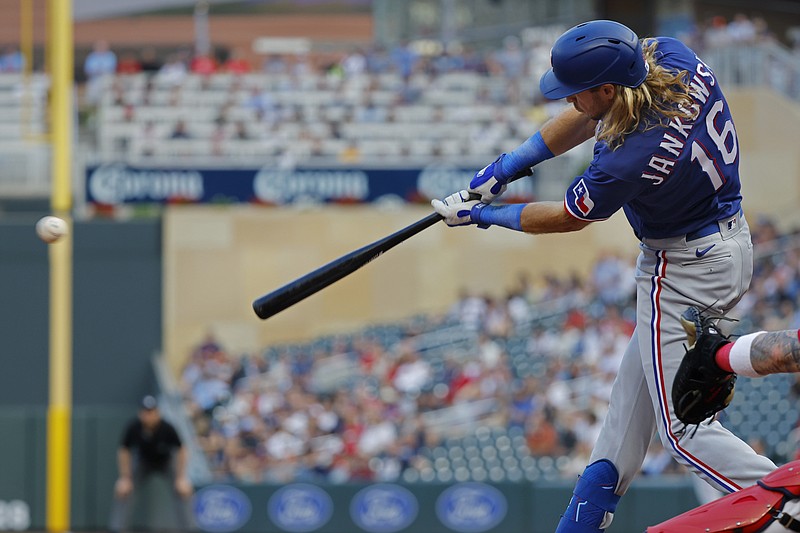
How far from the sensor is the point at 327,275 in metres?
5.29

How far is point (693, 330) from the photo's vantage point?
4.61 m

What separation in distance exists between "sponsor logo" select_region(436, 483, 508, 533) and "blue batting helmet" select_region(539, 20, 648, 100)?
352 inches

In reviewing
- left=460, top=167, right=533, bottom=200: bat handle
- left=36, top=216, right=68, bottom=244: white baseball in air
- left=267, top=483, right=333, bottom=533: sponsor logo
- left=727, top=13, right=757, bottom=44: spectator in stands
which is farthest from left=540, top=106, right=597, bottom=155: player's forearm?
left=727, top=13, right=757, bottom=44: spectator in stands

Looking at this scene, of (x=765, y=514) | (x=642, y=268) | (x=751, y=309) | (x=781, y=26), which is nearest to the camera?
(x=765, y=514)

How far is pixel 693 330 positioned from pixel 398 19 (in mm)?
26337

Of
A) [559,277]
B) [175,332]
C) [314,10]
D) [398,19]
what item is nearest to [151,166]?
[175,332]

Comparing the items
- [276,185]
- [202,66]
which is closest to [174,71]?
[202,66]

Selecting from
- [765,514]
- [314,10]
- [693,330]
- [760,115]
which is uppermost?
[314,10]

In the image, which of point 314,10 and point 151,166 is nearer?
point 151,166

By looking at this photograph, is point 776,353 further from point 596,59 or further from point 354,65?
point 354,65

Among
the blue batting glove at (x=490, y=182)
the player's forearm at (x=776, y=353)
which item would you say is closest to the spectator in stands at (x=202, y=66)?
the blue batting glove at (x=490, y=182)

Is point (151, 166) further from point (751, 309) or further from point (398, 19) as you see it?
point (398, 19)

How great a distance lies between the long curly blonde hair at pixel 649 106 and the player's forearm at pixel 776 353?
858 millimetres

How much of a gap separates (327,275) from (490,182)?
2.48 feet
